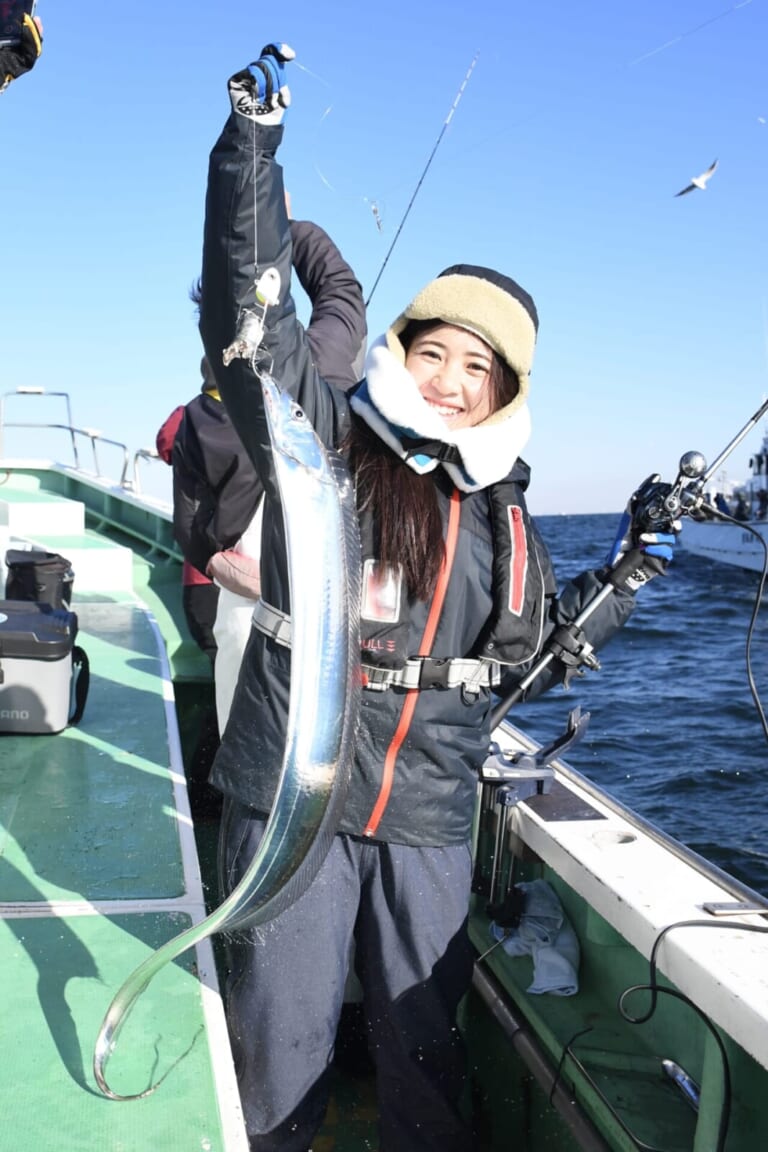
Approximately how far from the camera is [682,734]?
35.2 ft

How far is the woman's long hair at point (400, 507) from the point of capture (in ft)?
6.84

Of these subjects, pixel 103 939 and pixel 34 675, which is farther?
pixel 34 675

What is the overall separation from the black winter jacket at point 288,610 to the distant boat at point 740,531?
41.8 m

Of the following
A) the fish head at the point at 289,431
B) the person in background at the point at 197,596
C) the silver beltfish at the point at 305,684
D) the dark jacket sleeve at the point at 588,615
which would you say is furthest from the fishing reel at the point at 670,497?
the person in background at the point at 197,596

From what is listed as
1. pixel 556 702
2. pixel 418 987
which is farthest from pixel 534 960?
pixel 556 702

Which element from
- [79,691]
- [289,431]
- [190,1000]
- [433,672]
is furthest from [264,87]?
[79,691]

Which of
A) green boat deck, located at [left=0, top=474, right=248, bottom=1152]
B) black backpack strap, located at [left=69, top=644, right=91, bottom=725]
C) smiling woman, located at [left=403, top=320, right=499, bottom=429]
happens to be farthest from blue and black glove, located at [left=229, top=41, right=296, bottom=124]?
black backpack strap, located at [left=69, top=644, right=91, bottom=725]

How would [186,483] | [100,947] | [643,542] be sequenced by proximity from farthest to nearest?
[186,483] → [643,542] → [100,947]

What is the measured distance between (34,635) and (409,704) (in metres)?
2.12

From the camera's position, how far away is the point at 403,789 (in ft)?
7.03

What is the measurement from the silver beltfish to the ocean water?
534 centimetres

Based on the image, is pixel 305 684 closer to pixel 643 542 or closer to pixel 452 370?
pixel 452 370

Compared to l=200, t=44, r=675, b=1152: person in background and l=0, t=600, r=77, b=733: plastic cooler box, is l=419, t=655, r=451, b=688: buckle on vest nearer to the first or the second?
l=200, t=44, r=675, b=1152: person in background

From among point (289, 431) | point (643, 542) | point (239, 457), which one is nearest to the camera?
point (289, 431)
